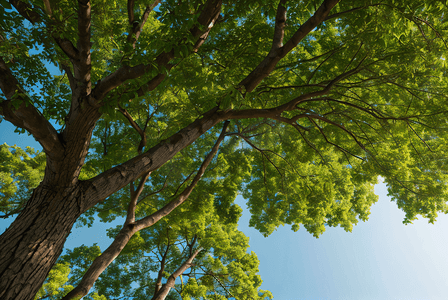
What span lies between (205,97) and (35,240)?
4.08 m

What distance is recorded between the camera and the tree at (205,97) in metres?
3.38

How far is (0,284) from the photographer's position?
2672 millimetres

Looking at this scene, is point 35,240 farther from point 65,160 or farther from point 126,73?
point 126,73

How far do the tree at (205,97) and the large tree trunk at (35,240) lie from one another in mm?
13

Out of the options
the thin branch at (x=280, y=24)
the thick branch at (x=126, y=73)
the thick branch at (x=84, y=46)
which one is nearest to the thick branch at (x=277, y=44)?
the thin branch at (x=280, y=24)

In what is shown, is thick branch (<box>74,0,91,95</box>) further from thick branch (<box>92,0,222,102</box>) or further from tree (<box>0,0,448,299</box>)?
thick branch (<box>92,0,222,102</box>)

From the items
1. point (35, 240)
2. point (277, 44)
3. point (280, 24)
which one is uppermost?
point (280, 24)

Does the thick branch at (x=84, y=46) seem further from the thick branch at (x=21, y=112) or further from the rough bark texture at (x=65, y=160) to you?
the thick branch at (x=21, y=112)

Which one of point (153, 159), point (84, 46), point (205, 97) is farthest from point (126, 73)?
point (205, 97)

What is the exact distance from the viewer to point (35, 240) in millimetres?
3037

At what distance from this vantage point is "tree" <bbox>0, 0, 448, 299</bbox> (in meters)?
3.38

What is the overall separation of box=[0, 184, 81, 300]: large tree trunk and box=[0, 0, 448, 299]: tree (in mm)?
13

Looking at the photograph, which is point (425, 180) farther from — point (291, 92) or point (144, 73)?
point (144, 73)

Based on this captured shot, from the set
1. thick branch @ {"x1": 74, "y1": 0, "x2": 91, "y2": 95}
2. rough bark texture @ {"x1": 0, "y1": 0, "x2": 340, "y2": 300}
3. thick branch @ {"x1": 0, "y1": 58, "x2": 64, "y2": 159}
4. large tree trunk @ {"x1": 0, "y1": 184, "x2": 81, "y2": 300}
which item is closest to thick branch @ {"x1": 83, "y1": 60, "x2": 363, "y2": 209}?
rough bark texture @ {"x1": 0, "y1": 0, "x2": 340, "y2": 300}
